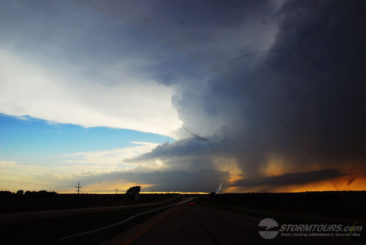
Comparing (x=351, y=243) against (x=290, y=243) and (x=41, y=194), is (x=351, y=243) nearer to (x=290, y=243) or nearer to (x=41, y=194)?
(x=290, y=243)

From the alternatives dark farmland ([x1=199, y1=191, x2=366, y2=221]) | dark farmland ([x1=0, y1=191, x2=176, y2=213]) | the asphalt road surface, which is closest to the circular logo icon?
the asphalt road surface

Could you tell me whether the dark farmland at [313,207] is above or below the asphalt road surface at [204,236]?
below

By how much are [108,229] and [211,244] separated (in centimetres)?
736

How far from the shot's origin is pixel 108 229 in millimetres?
15695

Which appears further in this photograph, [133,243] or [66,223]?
[66,223]

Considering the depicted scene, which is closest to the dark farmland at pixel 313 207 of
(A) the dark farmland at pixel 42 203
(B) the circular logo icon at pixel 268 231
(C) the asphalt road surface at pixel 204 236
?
(B) the circular logo icon at pixel 268 231

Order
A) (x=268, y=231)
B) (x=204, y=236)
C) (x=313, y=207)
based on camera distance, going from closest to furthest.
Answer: (x=204, y=236), (x=268, y=231), (x=313, y=207)

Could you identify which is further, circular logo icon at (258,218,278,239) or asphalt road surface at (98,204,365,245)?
circular logo icon at (258,218,278,239)

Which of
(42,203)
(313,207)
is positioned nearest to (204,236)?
(313,207)

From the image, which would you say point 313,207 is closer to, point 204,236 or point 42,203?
point 204,236

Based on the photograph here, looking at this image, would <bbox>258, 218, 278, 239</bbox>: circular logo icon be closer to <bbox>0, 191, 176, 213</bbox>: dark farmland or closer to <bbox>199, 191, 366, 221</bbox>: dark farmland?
<bbox>199, 191, 366, 221</bbox>: dark farmland

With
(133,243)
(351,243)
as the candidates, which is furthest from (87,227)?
(351,243)

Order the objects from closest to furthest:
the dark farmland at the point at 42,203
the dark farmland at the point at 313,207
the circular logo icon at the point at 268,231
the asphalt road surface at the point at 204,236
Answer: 1. the asphalt road surface at the point at 204,236
2. the circular logo icon at the point at 268,231
3. the dark farmland at the point at 313,207
4. the dark farmland at the point at 42,203

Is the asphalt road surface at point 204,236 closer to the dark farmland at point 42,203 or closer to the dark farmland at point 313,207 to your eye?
the dark farmland at point 313,207
